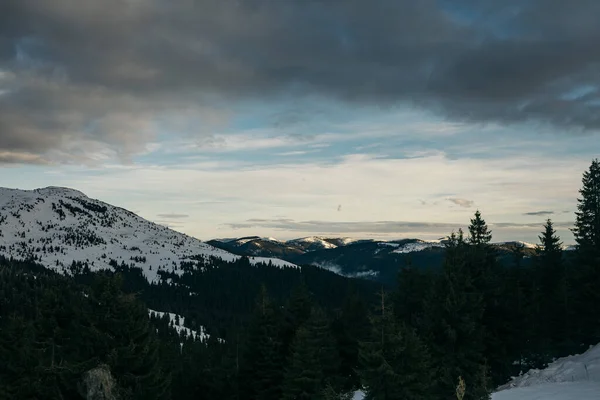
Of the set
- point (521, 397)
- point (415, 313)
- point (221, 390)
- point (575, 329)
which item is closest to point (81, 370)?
point (221, 390)

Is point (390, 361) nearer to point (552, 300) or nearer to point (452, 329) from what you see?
point (452, 329)

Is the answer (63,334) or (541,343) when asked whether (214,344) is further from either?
(541,343)

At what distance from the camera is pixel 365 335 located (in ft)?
139

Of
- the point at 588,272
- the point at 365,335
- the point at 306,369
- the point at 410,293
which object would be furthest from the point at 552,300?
the point at 306,369

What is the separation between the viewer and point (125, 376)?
93.8ft

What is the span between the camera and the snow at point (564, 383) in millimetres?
26953

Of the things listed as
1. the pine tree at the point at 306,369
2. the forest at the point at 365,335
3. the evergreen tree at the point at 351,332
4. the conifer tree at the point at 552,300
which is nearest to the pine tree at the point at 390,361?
the forest at the point at 365,335

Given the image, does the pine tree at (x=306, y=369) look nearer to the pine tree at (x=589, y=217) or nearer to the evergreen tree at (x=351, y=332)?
the evergreen tree at (x=351, y=332)

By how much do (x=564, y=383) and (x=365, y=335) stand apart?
16.3 meters

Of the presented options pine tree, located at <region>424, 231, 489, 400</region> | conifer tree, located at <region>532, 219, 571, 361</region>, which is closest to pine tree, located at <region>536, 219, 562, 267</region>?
conifer tree, located at <region>532, 219, 571, 361</region>

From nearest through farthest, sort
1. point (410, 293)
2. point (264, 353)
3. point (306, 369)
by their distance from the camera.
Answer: point (306, 369) → point (264, 353) → point (410, 293)

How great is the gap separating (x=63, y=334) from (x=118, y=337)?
10.9 metres

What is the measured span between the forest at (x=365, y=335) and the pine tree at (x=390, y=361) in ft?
0.20

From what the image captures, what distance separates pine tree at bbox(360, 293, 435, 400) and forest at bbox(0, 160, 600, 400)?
60mm
